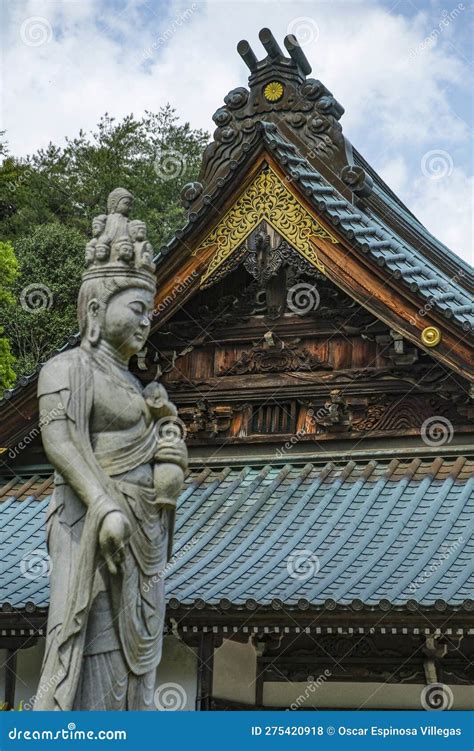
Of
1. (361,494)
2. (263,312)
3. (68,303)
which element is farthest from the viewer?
(68,303)

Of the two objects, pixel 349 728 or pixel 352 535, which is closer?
pixel 349 728

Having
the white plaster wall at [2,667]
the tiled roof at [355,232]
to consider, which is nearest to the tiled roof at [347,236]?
the tiled roof at [355,232]

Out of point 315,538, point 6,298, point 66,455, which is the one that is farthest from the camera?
point 6,298

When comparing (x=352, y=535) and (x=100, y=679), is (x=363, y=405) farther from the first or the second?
(x=100, y=679)

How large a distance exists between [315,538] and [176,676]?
1.70 meters

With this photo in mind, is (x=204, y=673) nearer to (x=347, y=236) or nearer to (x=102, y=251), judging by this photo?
(x=347, y=236)

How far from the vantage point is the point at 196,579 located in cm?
1150

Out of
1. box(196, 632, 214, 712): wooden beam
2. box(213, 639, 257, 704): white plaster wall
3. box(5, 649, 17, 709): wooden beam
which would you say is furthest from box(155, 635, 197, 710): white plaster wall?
box(5, 649, 17, 709): wooden beam

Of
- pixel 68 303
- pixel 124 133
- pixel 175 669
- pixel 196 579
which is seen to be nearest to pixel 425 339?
pixel 196 579

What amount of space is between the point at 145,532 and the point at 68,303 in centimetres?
2362

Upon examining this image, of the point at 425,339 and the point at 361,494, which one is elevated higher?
the point at 425,339

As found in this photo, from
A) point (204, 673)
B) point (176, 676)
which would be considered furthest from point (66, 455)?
point (176, 676)

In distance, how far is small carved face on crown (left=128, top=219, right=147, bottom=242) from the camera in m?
6.24

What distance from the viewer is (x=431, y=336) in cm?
1178
